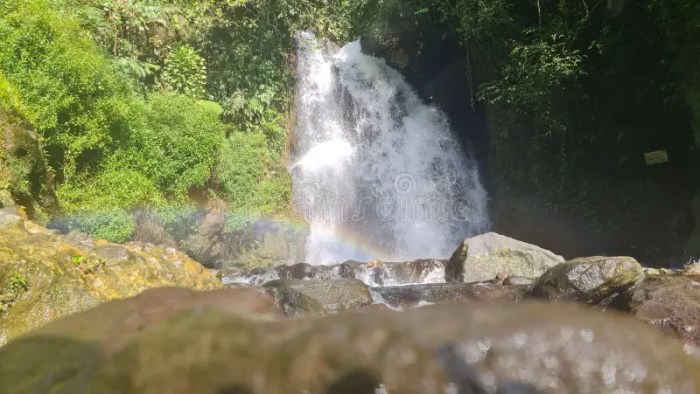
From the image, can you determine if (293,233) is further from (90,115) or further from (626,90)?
(626,90)

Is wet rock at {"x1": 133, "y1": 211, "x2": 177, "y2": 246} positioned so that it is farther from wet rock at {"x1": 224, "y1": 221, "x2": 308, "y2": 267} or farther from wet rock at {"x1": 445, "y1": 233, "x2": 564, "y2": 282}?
wet rock at {"x1": 445, "y1": 233, "x2": 564, "y2": 282}

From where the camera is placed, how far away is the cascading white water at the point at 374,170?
57.5 feet

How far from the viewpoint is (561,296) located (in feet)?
22.4

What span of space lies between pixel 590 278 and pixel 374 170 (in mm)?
11703

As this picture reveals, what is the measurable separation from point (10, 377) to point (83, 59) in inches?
398

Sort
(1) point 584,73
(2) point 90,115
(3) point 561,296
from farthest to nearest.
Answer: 1. (1) point 584,73
2. (2) point 90,115
3. (3) point 561,296

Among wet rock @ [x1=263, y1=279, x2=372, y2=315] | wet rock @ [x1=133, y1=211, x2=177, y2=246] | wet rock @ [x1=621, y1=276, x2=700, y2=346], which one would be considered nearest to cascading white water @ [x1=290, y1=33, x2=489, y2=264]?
wet rock @ [x1=133, y1=211, x2=177, y2=246]

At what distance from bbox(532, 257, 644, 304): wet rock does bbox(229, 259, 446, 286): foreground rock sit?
170 inches

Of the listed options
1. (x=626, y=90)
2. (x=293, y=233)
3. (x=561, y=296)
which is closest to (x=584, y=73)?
(x=626, y=90)

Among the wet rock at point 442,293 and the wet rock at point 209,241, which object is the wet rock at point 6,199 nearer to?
the wet rock at point 442,293

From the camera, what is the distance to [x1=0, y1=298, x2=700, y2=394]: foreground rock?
1318 millimetres
